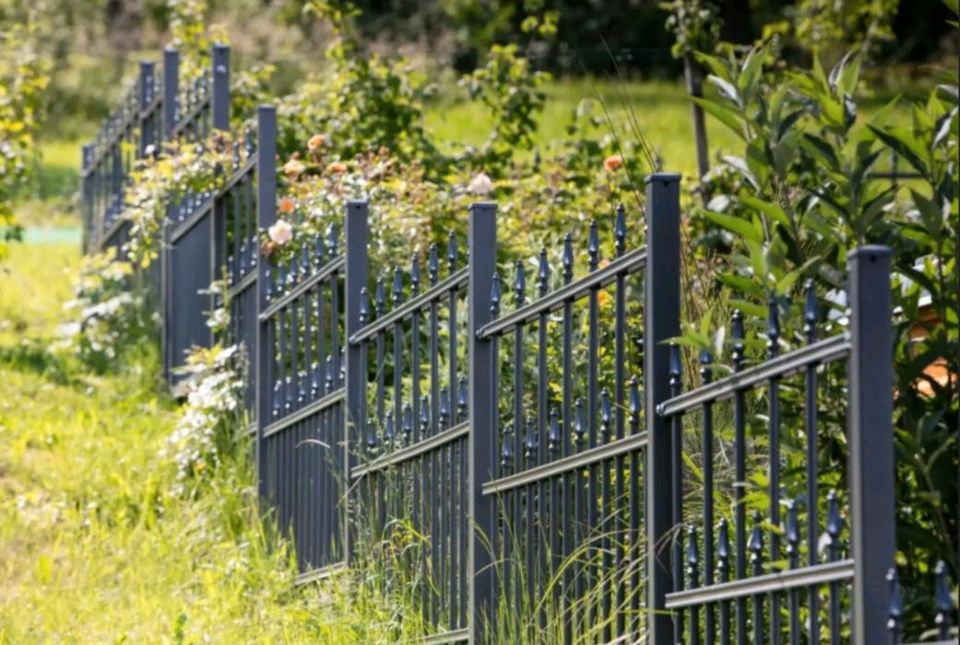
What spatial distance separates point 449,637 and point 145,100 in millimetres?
5873

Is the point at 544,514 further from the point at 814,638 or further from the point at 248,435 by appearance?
the point at 248,435

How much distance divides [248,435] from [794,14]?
1920 centimetres

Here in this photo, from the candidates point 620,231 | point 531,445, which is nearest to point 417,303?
point 531,445

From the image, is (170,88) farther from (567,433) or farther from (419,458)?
Answer: (567,433)

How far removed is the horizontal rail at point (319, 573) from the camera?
5389 millimetres

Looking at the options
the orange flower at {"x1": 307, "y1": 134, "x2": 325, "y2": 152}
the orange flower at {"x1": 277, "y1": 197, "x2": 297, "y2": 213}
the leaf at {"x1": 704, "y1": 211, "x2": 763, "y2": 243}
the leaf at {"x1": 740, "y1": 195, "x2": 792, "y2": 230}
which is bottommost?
the leaf at {"x1": 704, "y1": 211, "x2": 763, "y2": 243}

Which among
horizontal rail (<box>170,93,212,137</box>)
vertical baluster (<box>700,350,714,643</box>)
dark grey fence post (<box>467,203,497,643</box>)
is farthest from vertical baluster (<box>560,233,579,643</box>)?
horizontal rail (<box>170,93,212,137</box>)

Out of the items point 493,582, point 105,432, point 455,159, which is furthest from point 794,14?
point 493,582

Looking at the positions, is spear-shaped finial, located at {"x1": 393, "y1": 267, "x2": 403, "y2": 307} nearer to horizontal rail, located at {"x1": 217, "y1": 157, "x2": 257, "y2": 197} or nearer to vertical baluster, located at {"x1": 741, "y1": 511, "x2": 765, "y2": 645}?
vertical baluster, located at {"x1": 741, "y1": 511, "x2": 765, "y2": 645}

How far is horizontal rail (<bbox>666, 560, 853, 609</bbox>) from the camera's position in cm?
300

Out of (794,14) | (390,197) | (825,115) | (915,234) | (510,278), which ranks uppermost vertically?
(794,14)

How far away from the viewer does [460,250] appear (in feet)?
24.6

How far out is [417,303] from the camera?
4.93 meters

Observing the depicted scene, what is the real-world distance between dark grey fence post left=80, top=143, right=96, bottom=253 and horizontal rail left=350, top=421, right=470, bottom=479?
607cm
